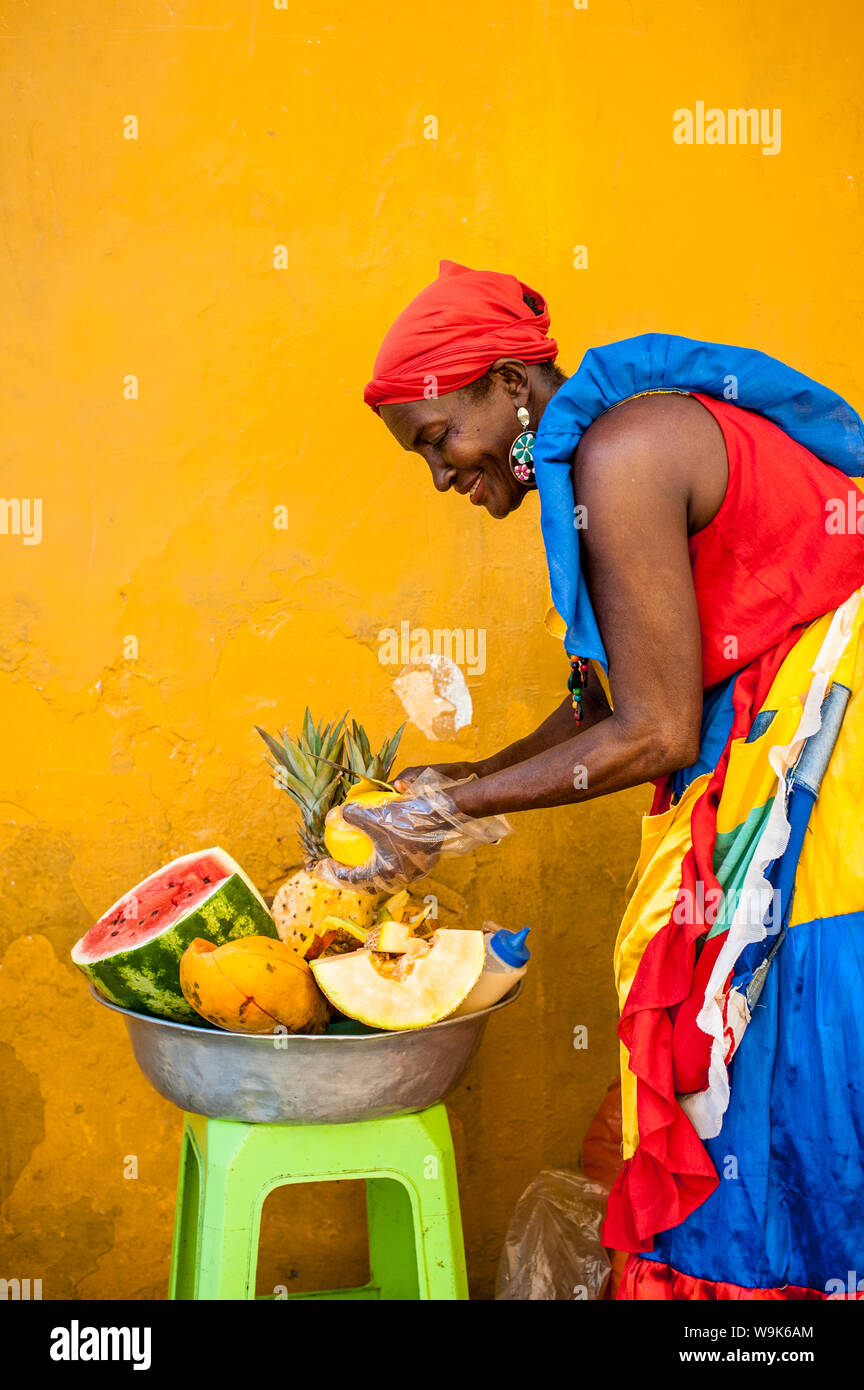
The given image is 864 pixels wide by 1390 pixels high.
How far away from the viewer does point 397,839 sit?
2.36 meters

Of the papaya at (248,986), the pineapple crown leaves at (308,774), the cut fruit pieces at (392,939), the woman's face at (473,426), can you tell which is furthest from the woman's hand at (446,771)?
the woman's face at (473,426)

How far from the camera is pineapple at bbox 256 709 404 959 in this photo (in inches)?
96.9

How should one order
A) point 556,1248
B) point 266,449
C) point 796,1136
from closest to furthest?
point 796,1136 < point 556,1248 < point 266,449

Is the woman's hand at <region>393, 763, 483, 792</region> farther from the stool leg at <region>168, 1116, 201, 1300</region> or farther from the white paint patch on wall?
the stool leg at <region>168, 1116, 201, 1300</region>

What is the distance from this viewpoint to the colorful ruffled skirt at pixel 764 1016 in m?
1.92

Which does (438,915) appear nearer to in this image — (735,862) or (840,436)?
(735,862)

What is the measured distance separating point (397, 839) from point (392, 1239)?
4.14 ft

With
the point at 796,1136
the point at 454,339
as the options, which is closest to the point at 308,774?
the point at 454,339

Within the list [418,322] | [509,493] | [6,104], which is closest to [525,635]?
[509,493]

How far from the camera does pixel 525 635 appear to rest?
3.44m

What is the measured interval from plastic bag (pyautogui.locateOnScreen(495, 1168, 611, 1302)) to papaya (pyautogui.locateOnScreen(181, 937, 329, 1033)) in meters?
1.14

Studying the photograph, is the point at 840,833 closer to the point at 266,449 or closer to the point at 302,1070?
the point at 302,1070

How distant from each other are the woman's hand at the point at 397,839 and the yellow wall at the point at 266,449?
0.99 m

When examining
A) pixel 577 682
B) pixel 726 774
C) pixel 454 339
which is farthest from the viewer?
pixel 577 682
